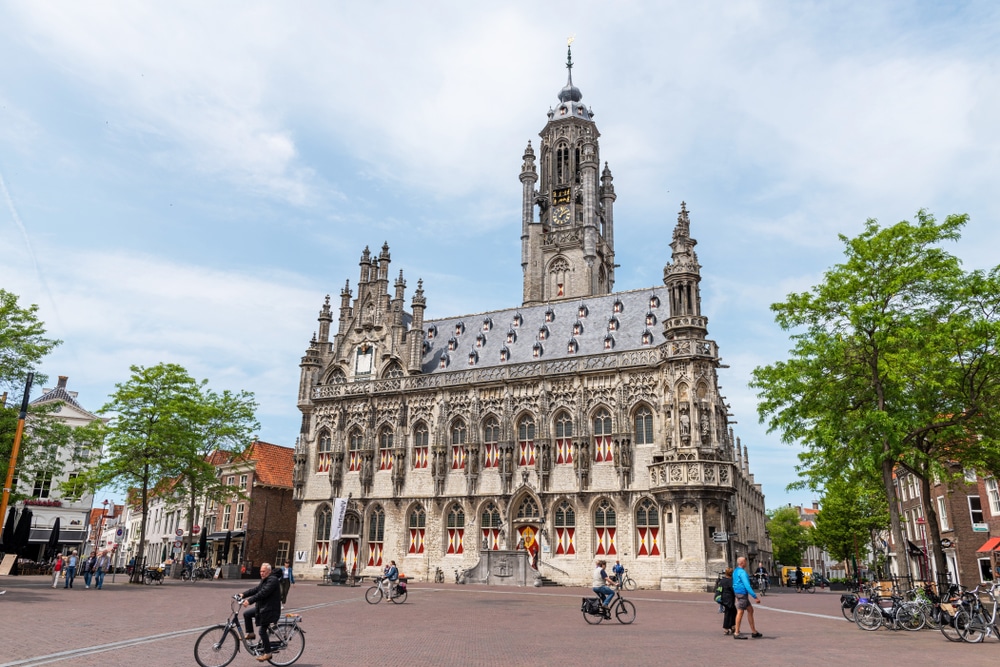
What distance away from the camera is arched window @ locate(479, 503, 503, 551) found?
1554 inches

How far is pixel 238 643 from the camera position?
10195mm

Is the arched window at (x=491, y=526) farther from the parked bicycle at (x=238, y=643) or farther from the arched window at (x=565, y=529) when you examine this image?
the parked bicycle at (x=238, y=643)

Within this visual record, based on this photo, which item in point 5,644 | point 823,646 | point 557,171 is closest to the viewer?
point 5,644

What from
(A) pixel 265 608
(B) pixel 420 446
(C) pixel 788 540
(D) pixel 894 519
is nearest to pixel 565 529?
(B) pixel 420 446

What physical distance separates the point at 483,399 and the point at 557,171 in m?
29.7

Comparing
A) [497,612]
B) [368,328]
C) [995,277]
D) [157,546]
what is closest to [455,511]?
[368,328]

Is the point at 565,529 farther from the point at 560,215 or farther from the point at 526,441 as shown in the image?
the point at 560,215

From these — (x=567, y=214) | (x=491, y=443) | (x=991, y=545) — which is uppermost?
(x=567, y=214)

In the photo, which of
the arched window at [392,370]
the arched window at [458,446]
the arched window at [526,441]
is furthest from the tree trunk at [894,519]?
the arched window at [392,370]

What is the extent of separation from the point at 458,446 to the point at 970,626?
3077 centimetres

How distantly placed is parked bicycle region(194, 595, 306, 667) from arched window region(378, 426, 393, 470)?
111 feet

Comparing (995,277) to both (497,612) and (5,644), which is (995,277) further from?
(5,644)

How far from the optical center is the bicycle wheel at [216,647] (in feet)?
32.3

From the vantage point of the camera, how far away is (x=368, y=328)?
48.3 m
